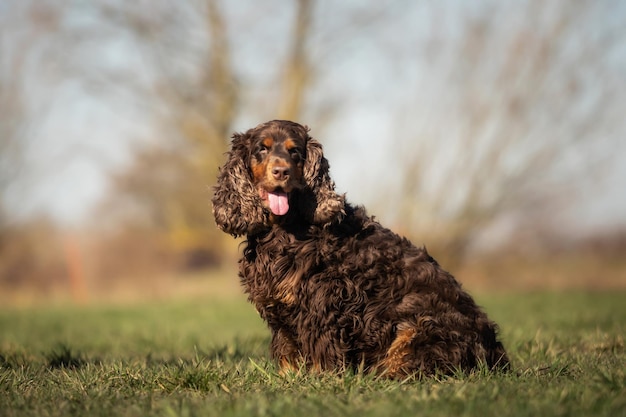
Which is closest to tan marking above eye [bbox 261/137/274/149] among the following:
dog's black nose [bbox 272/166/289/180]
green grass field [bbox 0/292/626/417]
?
dog's black nose [bbox 272/166/289/180]

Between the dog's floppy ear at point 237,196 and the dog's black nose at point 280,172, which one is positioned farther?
the dog's floppy ear at point 237,196

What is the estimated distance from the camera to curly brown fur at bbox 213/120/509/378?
450 cm

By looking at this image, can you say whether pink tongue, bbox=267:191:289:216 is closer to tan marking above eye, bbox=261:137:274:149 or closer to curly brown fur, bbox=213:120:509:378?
curly brown fur, bbox=213:120:509:378

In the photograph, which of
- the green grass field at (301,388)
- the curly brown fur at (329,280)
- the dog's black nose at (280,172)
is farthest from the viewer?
the dog's black nose at (280,172)

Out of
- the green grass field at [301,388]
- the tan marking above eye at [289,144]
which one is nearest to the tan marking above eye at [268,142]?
the tan marking above eye at [289,144]

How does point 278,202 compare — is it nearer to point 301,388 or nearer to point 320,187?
point 320,187

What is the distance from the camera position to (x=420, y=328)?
14.8 feet

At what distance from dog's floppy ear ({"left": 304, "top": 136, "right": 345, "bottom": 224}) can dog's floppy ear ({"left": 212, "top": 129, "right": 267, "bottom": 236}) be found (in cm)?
36

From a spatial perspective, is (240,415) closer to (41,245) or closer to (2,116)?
(2,116)

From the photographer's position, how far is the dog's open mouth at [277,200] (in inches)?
185

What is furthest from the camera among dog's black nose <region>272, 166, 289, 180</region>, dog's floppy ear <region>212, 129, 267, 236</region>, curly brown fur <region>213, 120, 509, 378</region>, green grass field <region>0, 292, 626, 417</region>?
dog's floppy ear <region>212, 129, 267, 236</region>

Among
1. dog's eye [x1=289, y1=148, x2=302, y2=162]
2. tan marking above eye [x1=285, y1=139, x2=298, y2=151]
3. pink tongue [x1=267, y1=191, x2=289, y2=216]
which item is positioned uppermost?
tan marking above eye [x1=285, y1=139, x2=298, y2=151]

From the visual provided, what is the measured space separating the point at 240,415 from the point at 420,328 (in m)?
→ 1.73

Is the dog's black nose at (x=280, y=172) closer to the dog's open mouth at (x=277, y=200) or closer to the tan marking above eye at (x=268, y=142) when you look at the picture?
the dog's open mouth at (x=277, y=200)
